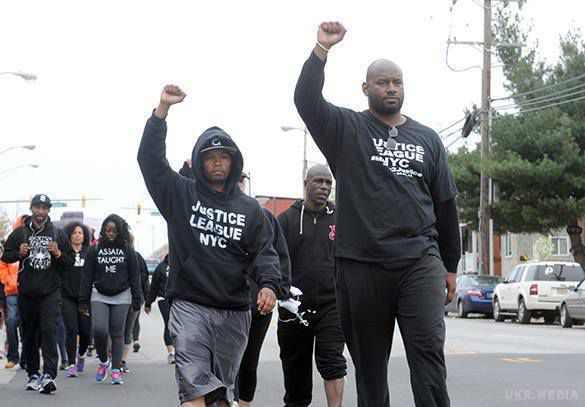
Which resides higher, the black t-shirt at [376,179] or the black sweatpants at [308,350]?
the black t-shirt at [376,179]

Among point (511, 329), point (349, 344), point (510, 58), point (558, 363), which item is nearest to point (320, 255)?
point (349, 344)

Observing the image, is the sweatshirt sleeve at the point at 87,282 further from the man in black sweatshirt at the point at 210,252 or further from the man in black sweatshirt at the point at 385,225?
the man in black sweatshirt at the point at 385,225

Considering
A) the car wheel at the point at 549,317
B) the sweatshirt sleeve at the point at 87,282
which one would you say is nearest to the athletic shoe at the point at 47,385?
the sweatshirt sleeve at the point at 87,282

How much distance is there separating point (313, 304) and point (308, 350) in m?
0.44

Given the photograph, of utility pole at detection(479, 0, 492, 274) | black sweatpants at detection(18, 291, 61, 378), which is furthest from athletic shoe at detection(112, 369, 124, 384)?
utility pole at detection(479, 0, 492, 274)

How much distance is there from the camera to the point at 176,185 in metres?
7.16

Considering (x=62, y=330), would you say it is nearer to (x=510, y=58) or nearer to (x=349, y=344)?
(x=349, y=344)

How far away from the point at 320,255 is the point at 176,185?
6.98ft

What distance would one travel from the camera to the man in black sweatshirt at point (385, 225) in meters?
6.10

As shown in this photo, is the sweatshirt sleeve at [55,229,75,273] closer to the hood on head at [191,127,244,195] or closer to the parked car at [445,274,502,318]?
the hood on head at [191,127,244,195]

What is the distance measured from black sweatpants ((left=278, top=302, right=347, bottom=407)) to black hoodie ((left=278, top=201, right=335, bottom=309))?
0.13m

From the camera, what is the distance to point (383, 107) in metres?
6.36

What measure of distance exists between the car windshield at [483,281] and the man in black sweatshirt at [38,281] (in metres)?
23.7

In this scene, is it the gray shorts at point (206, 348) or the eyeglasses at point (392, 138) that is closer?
the eyeglasses at point (392, 138)
